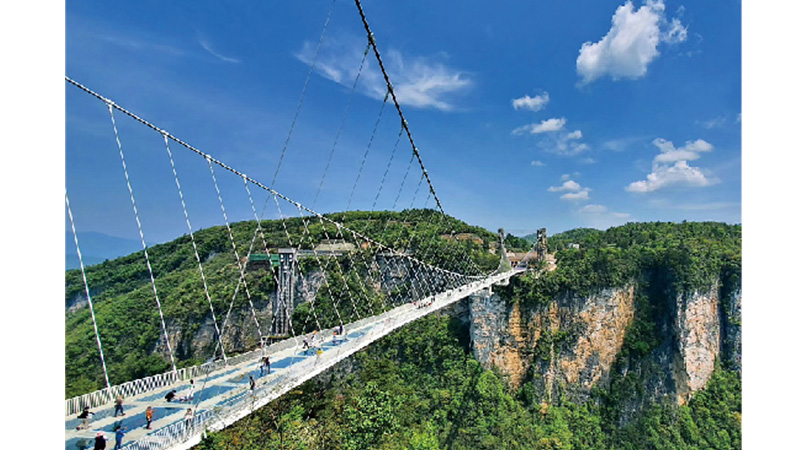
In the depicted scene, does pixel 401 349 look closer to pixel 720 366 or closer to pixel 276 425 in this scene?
pixel 276 425

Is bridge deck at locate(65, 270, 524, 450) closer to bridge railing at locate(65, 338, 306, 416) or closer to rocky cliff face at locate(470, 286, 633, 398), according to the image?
bridge railing at locate(65, 338, 306, 416)

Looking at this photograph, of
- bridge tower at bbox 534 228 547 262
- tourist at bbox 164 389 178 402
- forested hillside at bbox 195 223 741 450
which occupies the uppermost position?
bridge tower at bbox 534 228 547 262

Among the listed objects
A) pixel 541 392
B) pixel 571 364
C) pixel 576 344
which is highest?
pixel 576 344

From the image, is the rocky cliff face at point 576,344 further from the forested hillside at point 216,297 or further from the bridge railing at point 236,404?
the bridge railing at point 236,404

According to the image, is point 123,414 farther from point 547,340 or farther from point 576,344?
point 576,344

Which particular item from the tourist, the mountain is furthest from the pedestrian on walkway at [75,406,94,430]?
the mountain

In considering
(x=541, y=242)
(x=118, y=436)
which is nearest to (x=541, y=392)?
(x=541, y=242)

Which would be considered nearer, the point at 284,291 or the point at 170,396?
the point at 170,396

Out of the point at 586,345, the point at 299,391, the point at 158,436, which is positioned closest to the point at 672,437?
the point at 586,345

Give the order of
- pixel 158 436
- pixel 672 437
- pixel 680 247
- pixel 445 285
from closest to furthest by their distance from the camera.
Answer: pixel 158 436 → pixel 672 437 → pixel 680 247 → pixel 445 285
